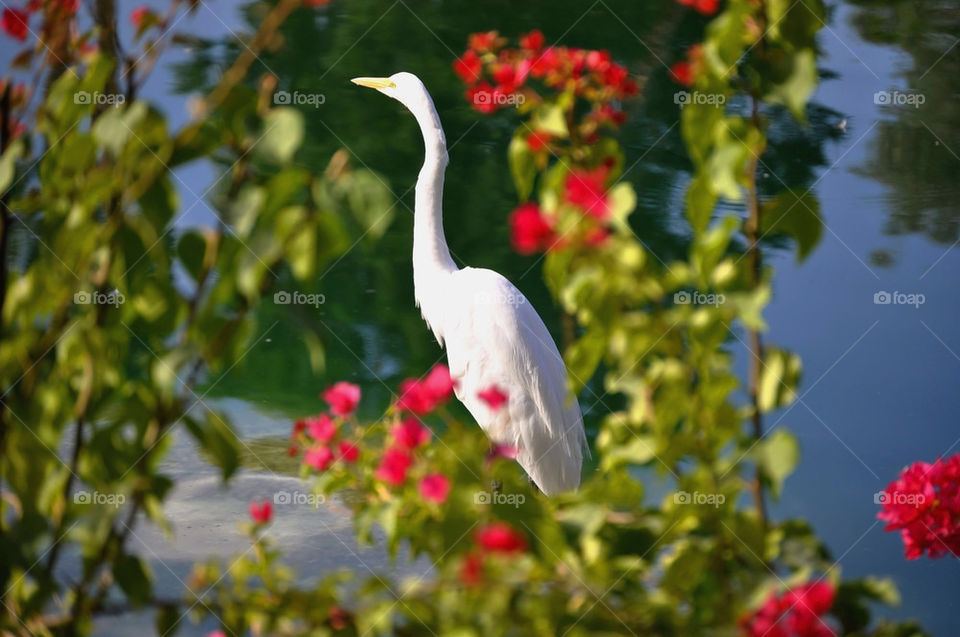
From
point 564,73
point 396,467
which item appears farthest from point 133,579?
point 564,73

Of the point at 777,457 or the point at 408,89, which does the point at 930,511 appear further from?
the point at 408,89

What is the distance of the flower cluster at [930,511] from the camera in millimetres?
1259

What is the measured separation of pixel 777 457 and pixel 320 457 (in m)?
0.65

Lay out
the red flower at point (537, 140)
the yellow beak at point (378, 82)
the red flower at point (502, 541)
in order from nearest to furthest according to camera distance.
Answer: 1. the red flower at point (502, 541)
2. the red flower at point (537, 140)
3. the yellow beak at point (378, 82)

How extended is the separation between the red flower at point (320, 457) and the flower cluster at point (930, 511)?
2.21 ft

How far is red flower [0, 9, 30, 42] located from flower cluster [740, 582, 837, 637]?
755 millimetres

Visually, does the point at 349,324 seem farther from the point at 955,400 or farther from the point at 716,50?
the point at 716,50

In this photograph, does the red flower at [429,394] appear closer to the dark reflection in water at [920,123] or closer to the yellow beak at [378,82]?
the yellow beak at [378,82]

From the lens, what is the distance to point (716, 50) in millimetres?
731

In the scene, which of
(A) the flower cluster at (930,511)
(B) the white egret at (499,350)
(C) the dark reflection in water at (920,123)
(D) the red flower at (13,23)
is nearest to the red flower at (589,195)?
(D) the red flower at (13,23)

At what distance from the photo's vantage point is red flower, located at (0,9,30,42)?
2.97 feet

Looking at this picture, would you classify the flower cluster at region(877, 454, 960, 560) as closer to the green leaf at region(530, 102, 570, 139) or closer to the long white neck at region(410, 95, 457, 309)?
the green leaf at region(530, 102, 570, 139)

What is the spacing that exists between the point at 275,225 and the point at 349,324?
8.19 ft

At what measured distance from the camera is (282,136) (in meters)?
0.68
